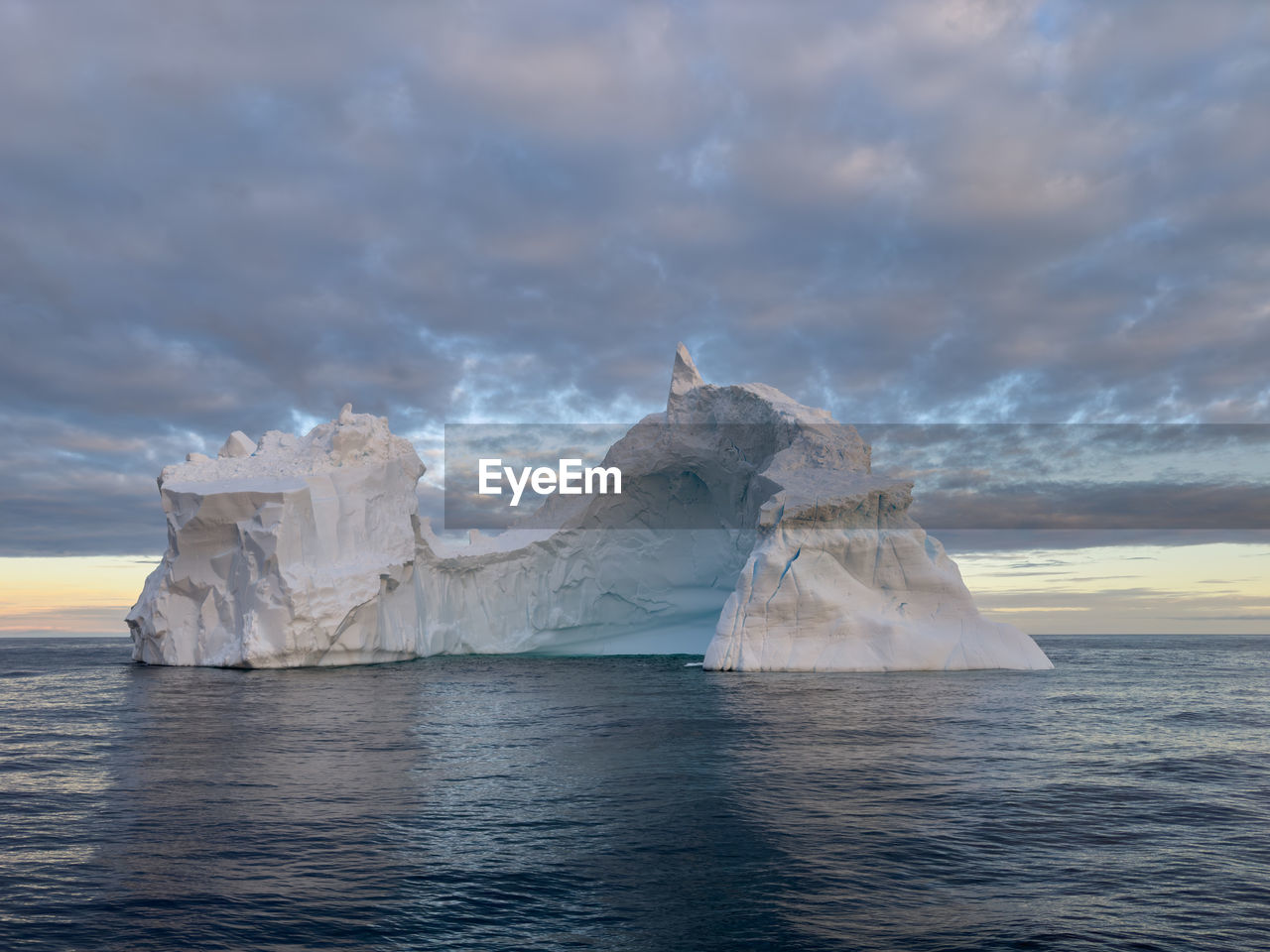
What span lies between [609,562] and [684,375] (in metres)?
9.93

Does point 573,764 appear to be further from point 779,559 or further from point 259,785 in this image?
point 779,559

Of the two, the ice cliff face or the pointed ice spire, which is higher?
the pointed ice spire

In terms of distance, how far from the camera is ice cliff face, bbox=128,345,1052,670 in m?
29.9

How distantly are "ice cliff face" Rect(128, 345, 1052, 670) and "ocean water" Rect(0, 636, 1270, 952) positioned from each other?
908cm

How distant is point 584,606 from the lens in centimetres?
4322

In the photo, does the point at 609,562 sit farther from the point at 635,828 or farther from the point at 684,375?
the point at 635,828

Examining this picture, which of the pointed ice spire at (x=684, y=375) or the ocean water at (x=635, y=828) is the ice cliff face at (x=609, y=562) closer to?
the pointed ice spire at (x=684, y=375)

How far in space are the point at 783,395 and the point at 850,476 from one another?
7.16 m

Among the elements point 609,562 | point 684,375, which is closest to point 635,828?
point 684,375

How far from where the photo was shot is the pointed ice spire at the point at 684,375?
39688 millimetres

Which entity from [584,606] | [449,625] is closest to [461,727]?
[449,625]

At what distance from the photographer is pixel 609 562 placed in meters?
43.2

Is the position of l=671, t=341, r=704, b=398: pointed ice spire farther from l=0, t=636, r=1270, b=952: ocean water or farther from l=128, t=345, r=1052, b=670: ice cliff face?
l=0, t=636, r=1270, b=952: ocean water

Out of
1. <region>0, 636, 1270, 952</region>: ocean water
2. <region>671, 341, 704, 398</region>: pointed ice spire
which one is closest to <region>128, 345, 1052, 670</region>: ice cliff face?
<region>671, 341, 704, 398</region>: pointed ice spire
